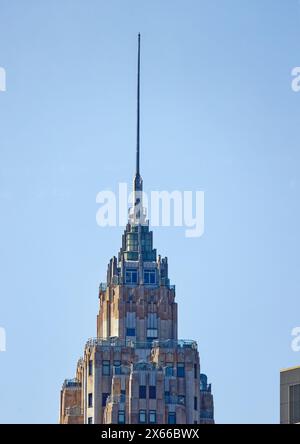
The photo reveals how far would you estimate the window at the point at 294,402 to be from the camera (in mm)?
174125

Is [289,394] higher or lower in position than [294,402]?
higher

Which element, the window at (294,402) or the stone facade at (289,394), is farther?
the stone facade at (289,394)

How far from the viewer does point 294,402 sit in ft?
578

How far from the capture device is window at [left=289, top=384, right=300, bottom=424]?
174 m

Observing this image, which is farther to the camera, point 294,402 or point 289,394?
point 289,394

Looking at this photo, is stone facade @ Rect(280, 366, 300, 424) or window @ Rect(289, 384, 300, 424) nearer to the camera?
window @ Rect(289, 384, 300, 424)
